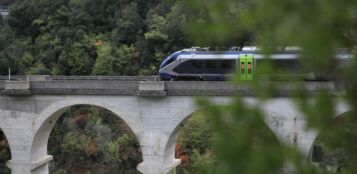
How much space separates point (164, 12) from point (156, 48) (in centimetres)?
421

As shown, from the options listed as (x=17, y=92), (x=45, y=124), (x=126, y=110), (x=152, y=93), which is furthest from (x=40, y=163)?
(x=152, y=93)

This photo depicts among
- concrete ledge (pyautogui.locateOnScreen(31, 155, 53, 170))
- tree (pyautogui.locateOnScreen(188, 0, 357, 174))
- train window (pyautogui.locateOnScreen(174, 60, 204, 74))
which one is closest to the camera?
tree (pyautogui.locateOnScreen(188, 0, 357, 174))

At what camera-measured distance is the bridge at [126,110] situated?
752 inches

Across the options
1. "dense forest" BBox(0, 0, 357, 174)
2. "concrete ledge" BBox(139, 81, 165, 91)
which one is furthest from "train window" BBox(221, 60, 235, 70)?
"concrete ledge" BBox(139, 81, 165, 91)

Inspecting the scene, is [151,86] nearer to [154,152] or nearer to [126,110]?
[126,110]

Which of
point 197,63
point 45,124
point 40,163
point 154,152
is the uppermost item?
point 197,63

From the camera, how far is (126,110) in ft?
65.8

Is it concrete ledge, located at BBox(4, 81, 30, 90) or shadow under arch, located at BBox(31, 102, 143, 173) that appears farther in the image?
concrete ledge, located at BBox(4, 81, 30, 90)

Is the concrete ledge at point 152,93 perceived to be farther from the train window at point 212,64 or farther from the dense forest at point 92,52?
the dense forest at point 92,52

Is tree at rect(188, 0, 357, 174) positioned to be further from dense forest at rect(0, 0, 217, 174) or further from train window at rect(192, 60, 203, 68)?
dense forest at rect(0, 0, 217, 174)

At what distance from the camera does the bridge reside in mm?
19094

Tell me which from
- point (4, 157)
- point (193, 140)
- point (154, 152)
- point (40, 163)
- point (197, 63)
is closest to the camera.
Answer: point (154, 152)

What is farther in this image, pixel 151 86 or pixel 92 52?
pixel 92 52

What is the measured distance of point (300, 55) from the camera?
3543 mm
